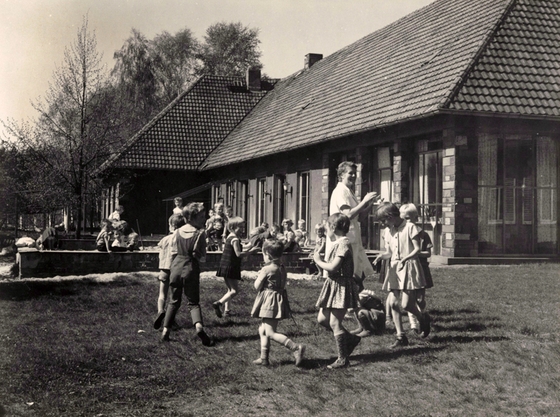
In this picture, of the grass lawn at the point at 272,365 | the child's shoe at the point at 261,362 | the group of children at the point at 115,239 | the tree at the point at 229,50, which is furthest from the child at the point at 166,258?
the tree at the point at 229,50

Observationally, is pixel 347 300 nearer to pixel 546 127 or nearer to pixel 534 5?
pixel 546 127

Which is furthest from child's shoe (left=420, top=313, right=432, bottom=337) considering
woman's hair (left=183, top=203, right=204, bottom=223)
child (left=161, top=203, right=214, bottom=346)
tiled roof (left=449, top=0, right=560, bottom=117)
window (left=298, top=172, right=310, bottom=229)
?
window (left=298, top=172, right=310, bottom=229)

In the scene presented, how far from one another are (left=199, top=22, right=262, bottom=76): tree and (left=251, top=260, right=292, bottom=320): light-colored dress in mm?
41848

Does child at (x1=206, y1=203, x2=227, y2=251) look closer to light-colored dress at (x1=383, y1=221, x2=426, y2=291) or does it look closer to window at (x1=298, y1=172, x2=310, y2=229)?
window at (x1=298, y1=172, x2=310, y2=229)

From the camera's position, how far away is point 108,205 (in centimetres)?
3944

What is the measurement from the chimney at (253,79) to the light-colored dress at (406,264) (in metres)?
29.4

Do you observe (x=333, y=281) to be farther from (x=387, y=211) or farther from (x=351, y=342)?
(x=387, y=211)

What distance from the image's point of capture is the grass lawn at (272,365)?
518 cm

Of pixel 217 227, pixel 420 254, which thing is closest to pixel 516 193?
pixel 217 227

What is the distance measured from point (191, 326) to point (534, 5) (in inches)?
507

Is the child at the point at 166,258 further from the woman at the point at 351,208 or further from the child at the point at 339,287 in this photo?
the child at the point at 339,287

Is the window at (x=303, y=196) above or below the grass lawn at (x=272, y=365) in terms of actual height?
above

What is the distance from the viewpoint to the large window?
48.6 ft

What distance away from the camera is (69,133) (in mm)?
22922
